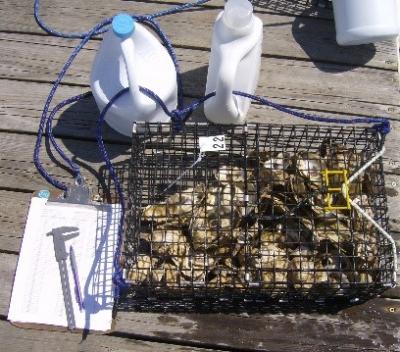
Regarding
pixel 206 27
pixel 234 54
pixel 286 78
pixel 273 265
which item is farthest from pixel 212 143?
pixel 206 27

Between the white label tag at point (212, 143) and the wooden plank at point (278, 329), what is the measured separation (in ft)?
1.49

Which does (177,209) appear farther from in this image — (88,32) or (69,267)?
(88,32)

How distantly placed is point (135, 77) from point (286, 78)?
588 millimetres

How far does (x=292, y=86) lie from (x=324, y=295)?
2.32 ft

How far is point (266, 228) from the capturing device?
54.4 inches

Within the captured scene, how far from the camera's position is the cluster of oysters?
1315 mm

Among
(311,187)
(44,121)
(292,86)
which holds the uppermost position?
(292,86)

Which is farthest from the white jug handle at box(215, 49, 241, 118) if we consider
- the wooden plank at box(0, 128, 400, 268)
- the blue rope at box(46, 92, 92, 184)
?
the blue rope at box(46, 92, 92, 184)

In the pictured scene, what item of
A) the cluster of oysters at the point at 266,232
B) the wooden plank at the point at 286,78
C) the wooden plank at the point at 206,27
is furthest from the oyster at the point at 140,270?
the wooden plank at the point at 206,27

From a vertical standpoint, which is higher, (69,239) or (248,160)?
(248,160)

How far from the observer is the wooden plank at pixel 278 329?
1458mm

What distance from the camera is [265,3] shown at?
183 centimetres

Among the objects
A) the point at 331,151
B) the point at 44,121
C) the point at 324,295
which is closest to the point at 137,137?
the point at 44,121

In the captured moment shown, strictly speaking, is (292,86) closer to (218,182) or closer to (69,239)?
(218,182)
